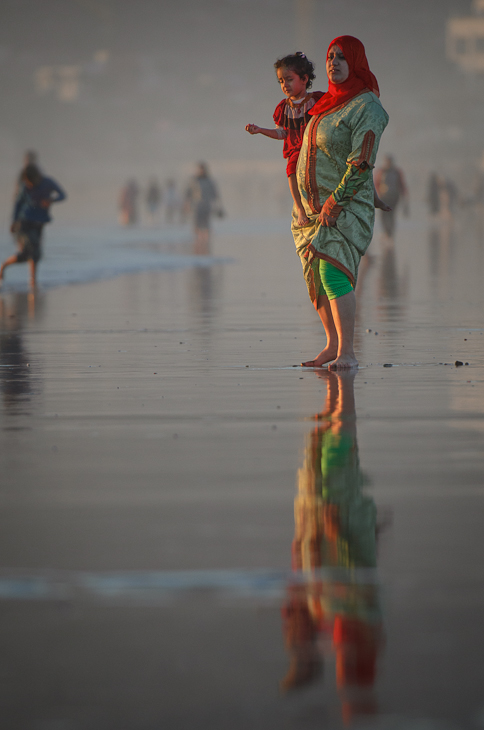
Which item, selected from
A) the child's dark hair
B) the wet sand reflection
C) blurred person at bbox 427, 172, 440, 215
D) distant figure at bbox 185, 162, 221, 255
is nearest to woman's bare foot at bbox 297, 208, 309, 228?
the child's dark hair

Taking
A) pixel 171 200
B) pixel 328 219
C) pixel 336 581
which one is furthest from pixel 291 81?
pixel 171 200

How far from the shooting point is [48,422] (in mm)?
5465

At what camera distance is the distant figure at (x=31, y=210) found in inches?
604

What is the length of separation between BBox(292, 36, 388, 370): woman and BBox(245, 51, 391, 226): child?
178 mm

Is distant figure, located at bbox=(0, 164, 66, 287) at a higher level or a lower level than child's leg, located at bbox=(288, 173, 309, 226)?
higher

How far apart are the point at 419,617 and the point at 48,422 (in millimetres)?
3006

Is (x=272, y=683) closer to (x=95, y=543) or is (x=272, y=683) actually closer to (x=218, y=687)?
(x=218, y=687)

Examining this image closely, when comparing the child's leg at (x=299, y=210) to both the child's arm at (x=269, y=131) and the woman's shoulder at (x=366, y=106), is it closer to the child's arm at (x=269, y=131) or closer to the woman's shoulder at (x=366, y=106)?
the child's arm at (x=269, y=131)

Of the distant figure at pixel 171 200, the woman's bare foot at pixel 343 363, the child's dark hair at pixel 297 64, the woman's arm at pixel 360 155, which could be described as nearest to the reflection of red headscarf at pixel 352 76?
the woman's arm at pixel 360 155

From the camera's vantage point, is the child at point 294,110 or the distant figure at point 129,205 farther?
the distant figure at point 129,205

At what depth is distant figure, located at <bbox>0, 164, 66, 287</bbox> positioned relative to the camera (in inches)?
604

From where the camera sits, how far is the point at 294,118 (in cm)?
731

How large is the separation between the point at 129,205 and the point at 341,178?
51.4m

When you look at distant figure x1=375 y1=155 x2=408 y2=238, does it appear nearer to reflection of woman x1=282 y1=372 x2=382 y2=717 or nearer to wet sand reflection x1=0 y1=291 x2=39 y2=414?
wet sand reflection x1=0 y1=291 x2=39 y2=414
